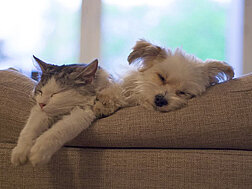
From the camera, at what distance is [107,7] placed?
3.43 m

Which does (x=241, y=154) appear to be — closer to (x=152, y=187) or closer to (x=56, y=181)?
(x=152, y=187)

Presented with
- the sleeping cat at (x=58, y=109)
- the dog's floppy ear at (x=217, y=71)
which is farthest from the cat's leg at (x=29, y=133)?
the dog's floppy ear at (x=217, y=71)

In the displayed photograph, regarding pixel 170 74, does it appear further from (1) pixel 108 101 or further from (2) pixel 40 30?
(2) pixel 40 30

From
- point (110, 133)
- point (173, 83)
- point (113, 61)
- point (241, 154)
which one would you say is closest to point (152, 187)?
point (110, 133)

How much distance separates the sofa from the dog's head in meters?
0.17

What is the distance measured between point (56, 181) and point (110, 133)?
0.35 m

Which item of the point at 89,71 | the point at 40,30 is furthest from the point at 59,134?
the point at 40,30

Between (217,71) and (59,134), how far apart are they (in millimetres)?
1047

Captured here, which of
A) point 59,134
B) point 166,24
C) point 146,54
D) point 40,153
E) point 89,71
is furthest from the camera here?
point 166,24

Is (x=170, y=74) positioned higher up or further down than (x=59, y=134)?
higher up

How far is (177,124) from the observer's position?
4.10 ft

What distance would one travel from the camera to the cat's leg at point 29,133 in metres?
1.04

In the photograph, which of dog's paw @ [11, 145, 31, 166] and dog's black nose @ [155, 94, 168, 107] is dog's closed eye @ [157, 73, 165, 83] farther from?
dog's paw @ [11, 145, 31, 166]

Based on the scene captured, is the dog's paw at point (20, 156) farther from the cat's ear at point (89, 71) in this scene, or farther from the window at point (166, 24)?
the window at point (166, 24)
